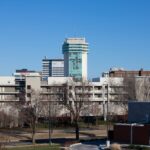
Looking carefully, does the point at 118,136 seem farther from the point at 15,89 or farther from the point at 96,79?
the point at 96,79

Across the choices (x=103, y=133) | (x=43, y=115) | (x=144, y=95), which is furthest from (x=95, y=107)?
(x=103, y=133)

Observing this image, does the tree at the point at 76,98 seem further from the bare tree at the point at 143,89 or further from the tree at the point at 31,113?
the bare tree at the point at 143,89

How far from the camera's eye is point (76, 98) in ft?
335

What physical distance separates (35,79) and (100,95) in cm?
2068

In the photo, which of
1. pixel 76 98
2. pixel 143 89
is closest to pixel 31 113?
pixel 76 98

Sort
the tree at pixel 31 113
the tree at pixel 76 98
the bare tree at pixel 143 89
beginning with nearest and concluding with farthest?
the tree at pixel 31 113
the tree at pixel 76 98
the bare tree at pixel 143 89

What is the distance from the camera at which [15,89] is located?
156m

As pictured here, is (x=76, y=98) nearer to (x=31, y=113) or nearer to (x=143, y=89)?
(x=31, y=113)

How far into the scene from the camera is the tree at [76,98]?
96625mm

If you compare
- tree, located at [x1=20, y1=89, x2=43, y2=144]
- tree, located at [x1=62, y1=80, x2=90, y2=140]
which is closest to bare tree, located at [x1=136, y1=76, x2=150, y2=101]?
tree, located at [x1=62, y1=80, x2=90, y2=140]

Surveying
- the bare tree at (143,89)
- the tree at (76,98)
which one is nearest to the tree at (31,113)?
the tree at (76,98)

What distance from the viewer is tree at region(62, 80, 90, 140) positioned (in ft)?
317

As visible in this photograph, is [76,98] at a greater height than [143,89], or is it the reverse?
[143,89]

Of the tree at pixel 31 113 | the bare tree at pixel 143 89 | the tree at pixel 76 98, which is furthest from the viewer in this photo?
the bare tree at pixel 143 89
